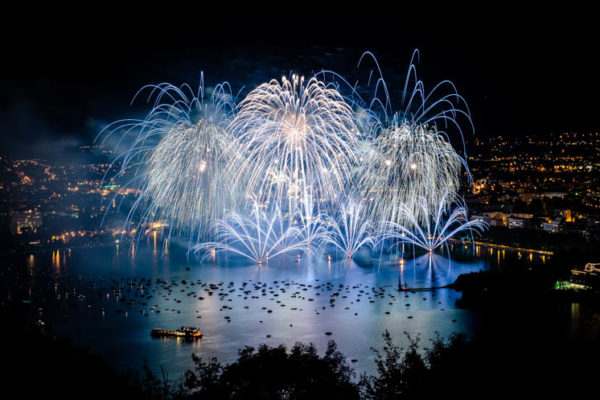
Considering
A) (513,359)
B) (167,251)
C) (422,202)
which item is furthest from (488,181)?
(513,359)

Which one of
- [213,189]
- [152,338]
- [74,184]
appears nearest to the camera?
[152,338]

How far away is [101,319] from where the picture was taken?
18.3m

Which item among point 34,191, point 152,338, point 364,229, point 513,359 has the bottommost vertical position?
point 152,338

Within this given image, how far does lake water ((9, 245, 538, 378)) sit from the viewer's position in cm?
1536

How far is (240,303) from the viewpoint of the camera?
19.9 meters

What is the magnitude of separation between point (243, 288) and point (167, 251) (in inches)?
507

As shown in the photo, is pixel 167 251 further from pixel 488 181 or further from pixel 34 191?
pixel 488 181

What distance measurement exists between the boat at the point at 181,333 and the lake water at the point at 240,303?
0.25 meters

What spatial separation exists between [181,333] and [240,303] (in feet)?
13.8

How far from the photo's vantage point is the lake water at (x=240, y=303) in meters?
15.4

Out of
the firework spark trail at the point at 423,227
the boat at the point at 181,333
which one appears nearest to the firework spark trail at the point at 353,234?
the firework spark trail at the point at 423,227

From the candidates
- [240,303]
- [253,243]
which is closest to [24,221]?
[253,243]

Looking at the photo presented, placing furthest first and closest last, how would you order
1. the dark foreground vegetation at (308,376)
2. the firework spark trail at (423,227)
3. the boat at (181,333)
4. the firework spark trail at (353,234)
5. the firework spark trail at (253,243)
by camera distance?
the firework spark trail at (253,243) → the firework spark trail at (353,234) → the firework spark trail at (423,227) → the boat at (181,333) → the dark foreground vegetation at (308,376)

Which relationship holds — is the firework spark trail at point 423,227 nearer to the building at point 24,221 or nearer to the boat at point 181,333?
the boat at point 181,333
